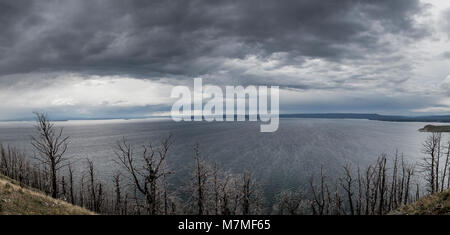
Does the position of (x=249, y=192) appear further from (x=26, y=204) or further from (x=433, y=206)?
(x=26, y=204)

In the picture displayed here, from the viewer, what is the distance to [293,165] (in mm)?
94250

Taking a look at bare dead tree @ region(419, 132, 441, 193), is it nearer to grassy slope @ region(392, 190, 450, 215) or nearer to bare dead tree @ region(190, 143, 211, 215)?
grassy slope @ region(392, 190, 450, 215)

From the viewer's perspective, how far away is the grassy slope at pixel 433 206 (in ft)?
45.3

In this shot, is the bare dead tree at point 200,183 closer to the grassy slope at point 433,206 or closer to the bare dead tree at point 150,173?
the bare dead tree at point 150,173

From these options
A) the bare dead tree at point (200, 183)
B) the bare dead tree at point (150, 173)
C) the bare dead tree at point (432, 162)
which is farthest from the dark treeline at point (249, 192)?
the bare dead tree at point (150, 173)

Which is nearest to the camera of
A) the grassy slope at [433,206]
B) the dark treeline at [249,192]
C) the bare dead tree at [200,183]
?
the grassy slope at [433,206]

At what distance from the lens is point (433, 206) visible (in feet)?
48.0

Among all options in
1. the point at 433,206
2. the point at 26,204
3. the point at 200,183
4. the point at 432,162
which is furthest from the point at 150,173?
the point at 432,162

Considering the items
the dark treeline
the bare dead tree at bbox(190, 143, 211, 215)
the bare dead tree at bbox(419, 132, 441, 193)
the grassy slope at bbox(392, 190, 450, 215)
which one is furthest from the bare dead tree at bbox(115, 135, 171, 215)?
the bare dead tree at bbox(419, 132, 441, 193)
